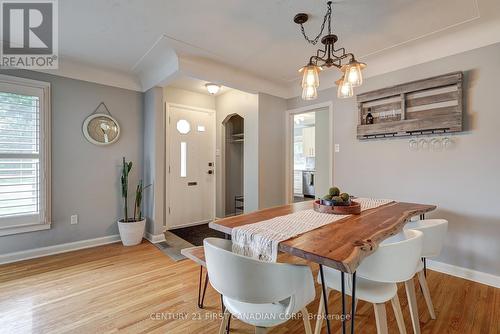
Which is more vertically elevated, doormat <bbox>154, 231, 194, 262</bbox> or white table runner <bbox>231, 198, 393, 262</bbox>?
white table runner <bbox>231, 198, 393, 262</bbox>

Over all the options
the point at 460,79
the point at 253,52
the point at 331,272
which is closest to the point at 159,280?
the point at 331,272

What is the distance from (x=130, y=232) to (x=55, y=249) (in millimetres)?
843

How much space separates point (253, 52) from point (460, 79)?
6.73ft

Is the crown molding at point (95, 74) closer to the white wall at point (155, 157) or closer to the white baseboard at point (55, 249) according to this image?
the white wall at point (155, 157)

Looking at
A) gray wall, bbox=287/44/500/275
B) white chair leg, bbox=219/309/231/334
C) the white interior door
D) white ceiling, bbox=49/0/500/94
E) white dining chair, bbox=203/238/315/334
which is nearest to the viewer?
white dining chair, bbox=203/238/315/334

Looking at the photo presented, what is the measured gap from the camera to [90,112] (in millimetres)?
3182

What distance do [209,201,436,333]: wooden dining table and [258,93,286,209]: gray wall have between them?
171cm

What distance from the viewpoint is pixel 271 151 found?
3756mm

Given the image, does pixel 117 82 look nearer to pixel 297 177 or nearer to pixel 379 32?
pixel 379 32

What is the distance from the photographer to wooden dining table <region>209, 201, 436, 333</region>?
103 centimetres

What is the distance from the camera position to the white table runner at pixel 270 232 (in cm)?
125

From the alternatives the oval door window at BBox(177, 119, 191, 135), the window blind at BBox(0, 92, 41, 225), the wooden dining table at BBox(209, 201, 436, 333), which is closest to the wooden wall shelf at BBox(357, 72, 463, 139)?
the wooden dining table at BBox(209, 201, 436, 333)

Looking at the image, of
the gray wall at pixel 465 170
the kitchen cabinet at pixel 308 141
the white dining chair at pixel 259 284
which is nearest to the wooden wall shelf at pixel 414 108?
the gray wall at pixel 465 170

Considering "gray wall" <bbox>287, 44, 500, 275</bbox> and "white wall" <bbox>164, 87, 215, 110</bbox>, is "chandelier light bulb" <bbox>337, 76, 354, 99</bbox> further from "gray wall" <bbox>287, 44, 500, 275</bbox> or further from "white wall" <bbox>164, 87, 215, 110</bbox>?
"white wall" <bbox>164, 87, 215, 110</bbox>
